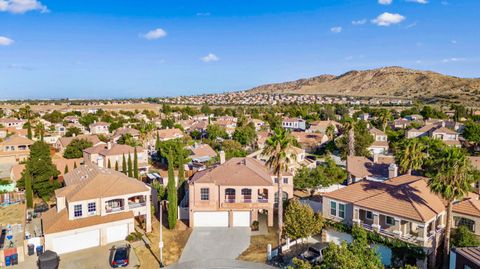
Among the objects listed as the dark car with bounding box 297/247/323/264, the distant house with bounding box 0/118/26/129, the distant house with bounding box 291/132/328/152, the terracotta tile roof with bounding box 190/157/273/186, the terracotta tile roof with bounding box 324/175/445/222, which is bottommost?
the dark car with bounding box 297/247/323/264

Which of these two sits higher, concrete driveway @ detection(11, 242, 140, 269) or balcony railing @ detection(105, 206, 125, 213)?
balcony railing @ detection(105, 206, 125, 213)

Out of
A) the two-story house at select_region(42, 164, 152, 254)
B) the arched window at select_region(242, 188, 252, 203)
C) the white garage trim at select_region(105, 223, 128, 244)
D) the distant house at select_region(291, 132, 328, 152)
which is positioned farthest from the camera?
the distant house at select_region(291, 132, 328, 152)

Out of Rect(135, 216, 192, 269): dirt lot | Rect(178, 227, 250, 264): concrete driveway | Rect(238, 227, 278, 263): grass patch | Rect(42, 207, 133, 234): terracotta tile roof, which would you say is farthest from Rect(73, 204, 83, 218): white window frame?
Rect(238, 227, 278, 263): grass patch

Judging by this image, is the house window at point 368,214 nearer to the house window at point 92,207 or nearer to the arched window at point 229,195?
the arched window at point 229,195

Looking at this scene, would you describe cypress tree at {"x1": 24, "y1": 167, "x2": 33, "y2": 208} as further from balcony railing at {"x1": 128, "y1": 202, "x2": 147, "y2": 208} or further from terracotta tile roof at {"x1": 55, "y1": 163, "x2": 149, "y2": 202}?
balcony railing at {"x1": 128, "y1": 202, "x2": 147, "y2": 208}

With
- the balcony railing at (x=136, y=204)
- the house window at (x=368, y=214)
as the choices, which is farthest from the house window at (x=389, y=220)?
the balcony railing at (x=136, y=204)

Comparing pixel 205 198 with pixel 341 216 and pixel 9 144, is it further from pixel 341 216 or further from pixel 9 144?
pixel 9 144
